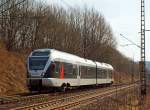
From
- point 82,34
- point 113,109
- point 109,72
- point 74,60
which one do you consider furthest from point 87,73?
point 82,34

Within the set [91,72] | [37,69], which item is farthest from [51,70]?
[91,72]

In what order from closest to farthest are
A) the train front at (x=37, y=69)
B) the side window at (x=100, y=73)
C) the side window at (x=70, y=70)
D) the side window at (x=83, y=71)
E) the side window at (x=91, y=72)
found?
the train front at (x=37, y=69) < the side window at (x=70, y=70) < the side window at (x=83, y=71) < the side window at (x=91, y=72) < the side window at (x=100, y=73)

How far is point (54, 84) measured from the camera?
104 ft

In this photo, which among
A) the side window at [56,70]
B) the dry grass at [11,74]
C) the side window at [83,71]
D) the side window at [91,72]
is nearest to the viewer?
the side window at [56,70]

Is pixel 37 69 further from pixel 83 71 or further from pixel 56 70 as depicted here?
pixel 83 71

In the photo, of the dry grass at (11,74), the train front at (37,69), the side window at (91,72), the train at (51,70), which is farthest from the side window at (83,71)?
the train front at (37,69)

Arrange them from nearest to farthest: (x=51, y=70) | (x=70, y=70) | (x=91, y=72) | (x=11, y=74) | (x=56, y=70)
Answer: (x=51, y=70) → (x=56, y=70) → (x=70, y=70) → (x=11, y=74) → (x=91, y=72)

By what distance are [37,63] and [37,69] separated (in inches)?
19.1

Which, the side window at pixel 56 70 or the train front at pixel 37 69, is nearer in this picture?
the train front at pixel 37 69

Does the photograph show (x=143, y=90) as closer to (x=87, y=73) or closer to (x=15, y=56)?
(x=87, y=73)

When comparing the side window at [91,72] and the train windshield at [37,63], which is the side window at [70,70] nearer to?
the train windshield at [37,63]

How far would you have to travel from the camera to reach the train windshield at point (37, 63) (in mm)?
31125

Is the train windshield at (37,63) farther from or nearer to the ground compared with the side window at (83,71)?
farther from the ground

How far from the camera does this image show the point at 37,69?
3108 centimetres
